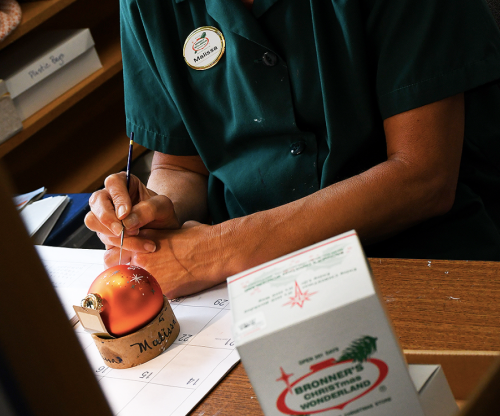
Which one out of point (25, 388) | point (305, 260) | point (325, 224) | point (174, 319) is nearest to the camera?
point (25, 388)

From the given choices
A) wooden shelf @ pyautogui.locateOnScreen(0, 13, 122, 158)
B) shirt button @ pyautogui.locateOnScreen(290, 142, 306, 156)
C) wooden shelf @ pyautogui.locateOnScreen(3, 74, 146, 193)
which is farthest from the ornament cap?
wooden shelf @ pyautogui.locateOnScreen(3, 74, 146, 193)

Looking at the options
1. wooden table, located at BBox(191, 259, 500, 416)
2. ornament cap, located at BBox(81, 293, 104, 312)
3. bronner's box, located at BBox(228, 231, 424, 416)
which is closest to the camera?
bronner's box, located at BBox(228, 231, 424, 416)

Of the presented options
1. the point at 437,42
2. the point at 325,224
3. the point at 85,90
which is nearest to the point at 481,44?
the point at 437,42

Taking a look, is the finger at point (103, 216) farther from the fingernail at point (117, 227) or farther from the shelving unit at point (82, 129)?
the shelving unit at point (82, 129)

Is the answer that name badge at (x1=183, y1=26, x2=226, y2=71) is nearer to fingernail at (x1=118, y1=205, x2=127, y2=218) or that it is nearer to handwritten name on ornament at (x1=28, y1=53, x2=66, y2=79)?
fingernail at (x1=118, y1=205, x2=127, y2=218)

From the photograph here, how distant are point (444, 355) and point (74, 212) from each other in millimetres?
973

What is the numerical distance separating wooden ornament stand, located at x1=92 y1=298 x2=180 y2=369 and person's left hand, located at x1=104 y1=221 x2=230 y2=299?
111 mm

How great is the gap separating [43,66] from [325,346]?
187cm

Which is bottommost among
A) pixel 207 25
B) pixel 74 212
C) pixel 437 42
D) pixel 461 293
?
pixel 461 293

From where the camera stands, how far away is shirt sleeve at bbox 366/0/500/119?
33.0 inches

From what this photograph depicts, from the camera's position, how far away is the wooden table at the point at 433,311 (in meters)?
0.59

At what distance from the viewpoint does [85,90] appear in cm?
215

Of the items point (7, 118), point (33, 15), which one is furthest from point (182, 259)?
point (33, 15)

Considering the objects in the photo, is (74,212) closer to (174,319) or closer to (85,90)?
(174,319)
